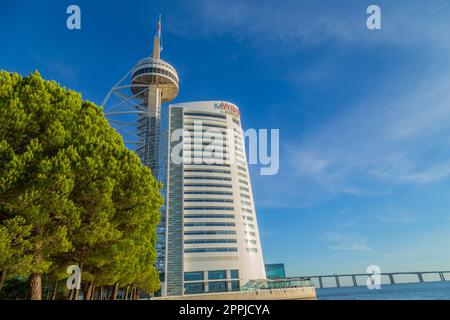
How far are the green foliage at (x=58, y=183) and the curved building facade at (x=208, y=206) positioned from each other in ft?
237

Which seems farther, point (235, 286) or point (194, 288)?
point (235, 286)

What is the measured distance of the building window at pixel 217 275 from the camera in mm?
91875

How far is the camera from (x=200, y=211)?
9825cm

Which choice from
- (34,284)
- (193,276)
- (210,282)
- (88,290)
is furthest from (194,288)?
(34,284)

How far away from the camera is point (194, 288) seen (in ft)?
296

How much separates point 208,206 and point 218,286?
25167mm

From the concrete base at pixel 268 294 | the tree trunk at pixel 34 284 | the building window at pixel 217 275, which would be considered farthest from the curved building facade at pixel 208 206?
the tree trunk at pixel 34 284

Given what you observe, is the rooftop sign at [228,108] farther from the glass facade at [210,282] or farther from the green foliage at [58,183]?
the green foliage at [58,183]

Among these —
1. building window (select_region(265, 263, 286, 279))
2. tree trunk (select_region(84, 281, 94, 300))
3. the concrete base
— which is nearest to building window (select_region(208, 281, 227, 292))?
the concrete base

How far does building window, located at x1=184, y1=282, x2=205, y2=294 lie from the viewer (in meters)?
89.9

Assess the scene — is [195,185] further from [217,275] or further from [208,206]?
[217,275]
